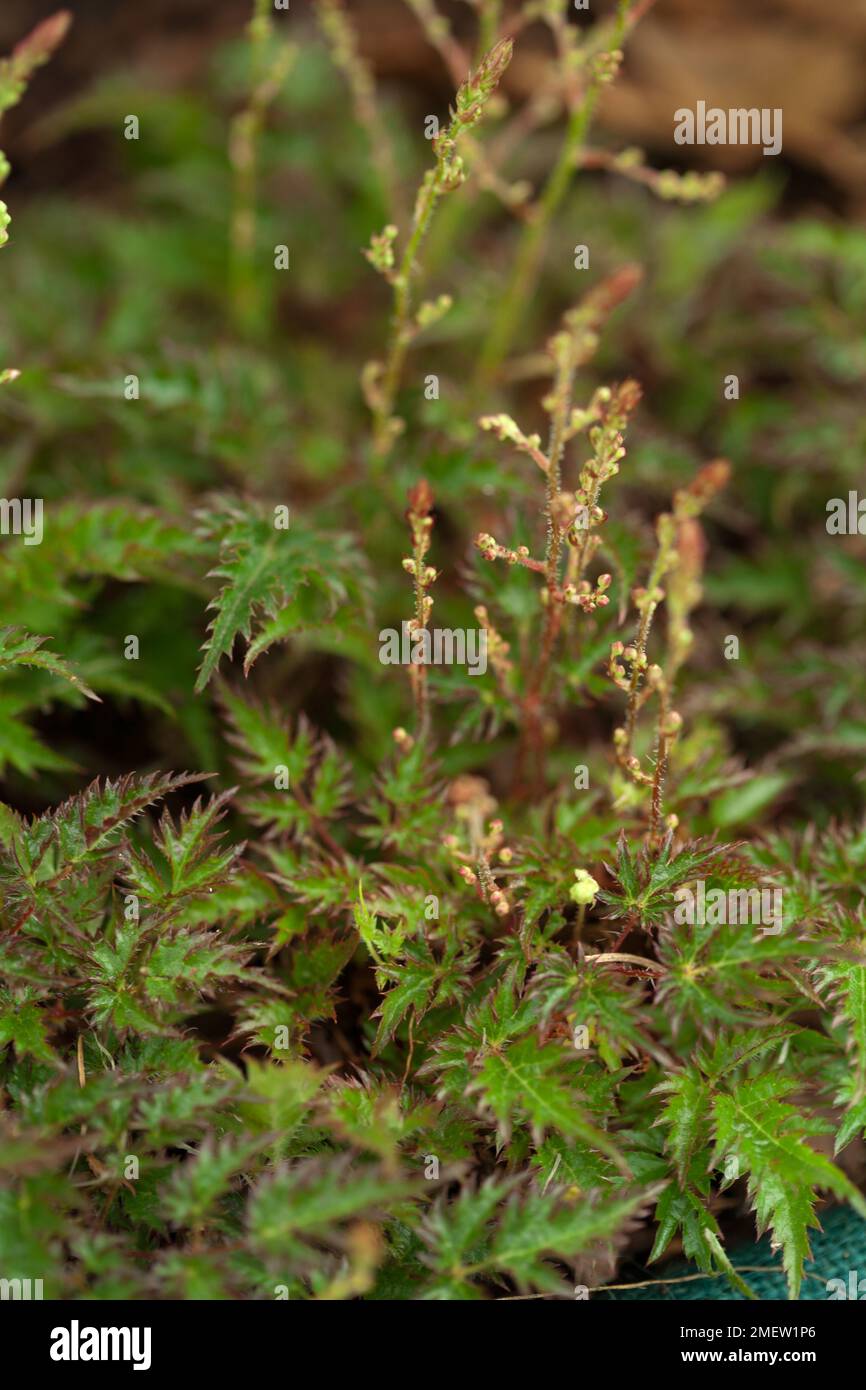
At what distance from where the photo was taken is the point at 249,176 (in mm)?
3037

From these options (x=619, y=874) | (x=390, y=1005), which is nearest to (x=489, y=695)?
(x=619, y=874)

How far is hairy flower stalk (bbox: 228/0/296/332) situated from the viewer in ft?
8.87

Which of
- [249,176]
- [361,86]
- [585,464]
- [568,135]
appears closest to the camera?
[585,464]

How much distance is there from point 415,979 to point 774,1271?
2.68ft

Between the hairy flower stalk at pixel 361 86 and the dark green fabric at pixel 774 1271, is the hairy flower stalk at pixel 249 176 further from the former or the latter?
the dark green fabric at pixel 774 1271

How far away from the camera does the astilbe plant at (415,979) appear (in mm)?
1660

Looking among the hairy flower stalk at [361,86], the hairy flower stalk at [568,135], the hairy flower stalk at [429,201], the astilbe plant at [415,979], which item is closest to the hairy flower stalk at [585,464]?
the astilbe plant at [415,979]

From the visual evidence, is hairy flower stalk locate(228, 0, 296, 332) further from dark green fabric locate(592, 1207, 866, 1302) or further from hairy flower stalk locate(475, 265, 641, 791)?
dark green fabric locate(592, 1207, 866, 1302)

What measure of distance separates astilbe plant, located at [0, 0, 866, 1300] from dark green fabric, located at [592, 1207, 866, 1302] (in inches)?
2.9

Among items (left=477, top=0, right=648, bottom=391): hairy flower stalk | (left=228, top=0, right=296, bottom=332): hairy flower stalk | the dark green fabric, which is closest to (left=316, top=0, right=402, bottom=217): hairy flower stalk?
(left=228, top=0, right=296, bottom=332): hairy flower stalk

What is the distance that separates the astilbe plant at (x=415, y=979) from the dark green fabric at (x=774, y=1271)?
7 cm

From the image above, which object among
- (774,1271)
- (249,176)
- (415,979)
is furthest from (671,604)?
(249,176)

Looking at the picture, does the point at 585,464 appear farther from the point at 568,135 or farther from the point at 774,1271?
the point at 774,1271
